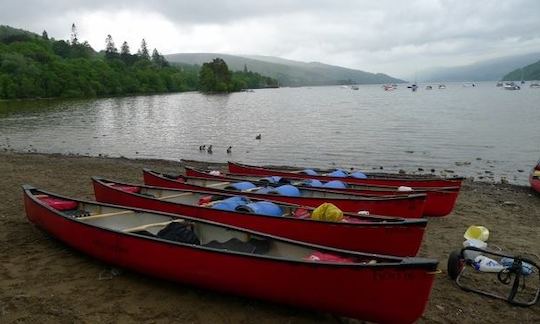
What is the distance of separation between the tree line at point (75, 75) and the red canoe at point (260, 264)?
306 feet

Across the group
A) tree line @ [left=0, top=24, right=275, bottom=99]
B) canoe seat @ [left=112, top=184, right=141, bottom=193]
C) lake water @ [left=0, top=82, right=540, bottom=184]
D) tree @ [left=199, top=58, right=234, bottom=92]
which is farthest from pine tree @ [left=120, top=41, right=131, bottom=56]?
canoe seat @ [left=112, top=184, right=141, bottom=193]

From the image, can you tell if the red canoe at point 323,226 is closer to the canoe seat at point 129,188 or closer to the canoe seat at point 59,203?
the canoe seat at point 129,188

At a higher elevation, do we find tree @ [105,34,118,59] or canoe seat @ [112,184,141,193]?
tree @ [105,34,118,59]

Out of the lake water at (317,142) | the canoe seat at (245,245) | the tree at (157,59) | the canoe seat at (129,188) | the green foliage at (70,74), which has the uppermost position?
the tree at (157,59)

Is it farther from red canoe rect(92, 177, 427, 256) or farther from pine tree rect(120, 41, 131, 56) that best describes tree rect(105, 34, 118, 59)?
red canoe rect(92, 177, 427, 256)

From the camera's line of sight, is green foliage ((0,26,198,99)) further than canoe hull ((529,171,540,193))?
Yes

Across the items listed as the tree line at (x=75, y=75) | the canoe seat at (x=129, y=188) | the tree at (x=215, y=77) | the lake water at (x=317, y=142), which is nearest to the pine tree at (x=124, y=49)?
the tree line at (x=75, y=75)

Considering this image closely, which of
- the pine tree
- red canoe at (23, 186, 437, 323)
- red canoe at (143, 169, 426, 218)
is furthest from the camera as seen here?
the pine tree

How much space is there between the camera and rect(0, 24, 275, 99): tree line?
92562 mm

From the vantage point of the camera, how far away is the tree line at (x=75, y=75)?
304 ft

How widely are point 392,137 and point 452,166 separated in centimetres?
1093

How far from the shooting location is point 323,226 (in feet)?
25.6

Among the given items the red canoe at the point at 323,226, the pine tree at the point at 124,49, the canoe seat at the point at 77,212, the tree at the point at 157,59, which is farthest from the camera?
the tree at the point at 157,59

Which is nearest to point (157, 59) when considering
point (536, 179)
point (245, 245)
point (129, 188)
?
point (536, 179)
